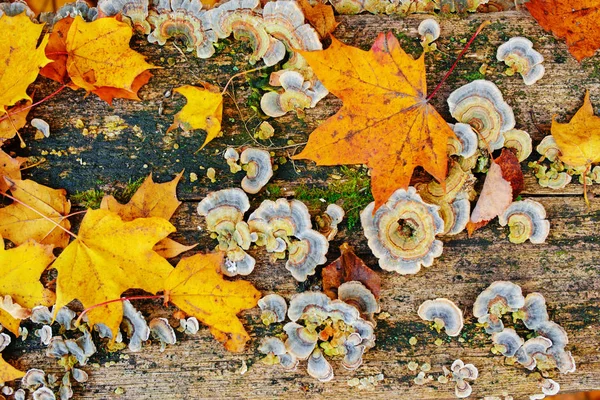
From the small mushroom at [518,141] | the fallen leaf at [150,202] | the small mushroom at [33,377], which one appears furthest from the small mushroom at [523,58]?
the small mushroom at [33,377]

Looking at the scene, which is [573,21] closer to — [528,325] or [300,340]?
[528,325]

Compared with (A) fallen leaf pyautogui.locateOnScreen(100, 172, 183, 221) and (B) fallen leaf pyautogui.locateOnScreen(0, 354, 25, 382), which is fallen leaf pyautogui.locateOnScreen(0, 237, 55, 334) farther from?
(A) fallen leaf pyautogui.locateOnScreen(100, 172, 183, 221)

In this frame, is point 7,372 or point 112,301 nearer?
point 112,301

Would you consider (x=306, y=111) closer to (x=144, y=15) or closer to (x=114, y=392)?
(x=144, y=15)

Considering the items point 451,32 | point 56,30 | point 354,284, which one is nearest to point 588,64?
point 451,32

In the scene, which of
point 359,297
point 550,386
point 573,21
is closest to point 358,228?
point 359,297

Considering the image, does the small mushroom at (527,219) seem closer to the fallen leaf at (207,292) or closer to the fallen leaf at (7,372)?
the fallen leaf at (207,292)
